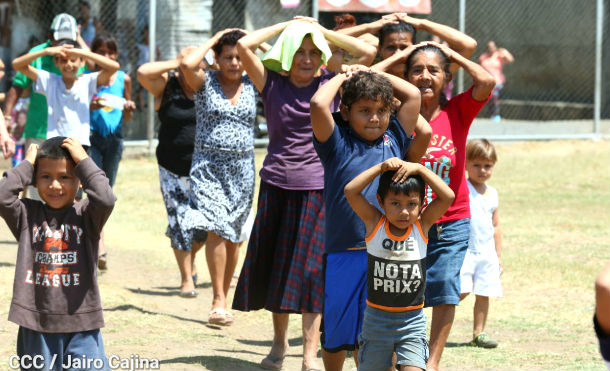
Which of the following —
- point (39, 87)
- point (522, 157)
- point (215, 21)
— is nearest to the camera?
point (39, 87)

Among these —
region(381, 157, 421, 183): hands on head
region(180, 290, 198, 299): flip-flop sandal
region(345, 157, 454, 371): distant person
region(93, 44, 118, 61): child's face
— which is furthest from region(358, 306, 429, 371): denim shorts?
region(93, 44, 118, 61): child's face

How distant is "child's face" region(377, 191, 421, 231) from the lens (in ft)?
15.6

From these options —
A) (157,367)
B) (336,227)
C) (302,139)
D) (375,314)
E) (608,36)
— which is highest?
(608,36)

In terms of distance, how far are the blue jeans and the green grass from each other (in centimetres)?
89

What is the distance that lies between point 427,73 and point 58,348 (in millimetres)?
2318

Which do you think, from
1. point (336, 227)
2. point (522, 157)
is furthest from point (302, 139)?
point (522, 157)

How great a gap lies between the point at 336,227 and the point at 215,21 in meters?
12.9

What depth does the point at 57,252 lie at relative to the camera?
15.1ft

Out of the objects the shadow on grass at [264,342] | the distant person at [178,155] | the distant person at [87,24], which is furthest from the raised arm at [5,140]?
the distant person at [87,24]

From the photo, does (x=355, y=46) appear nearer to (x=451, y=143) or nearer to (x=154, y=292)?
(x=451, y=143)

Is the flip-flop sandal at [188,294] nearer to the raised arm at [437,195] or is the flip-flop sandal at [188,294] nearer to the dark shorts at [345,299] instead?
the dark shorts at [345,299]

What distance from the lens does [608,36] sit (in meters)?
18.8

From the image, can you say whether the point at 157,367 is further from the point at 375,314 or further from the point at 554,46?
the point at 554,46

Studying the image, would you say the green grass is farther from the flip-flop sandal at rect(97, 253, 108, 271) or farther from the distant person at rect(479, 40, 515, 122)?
the distant person at rect(479, 40, 515, 122)
